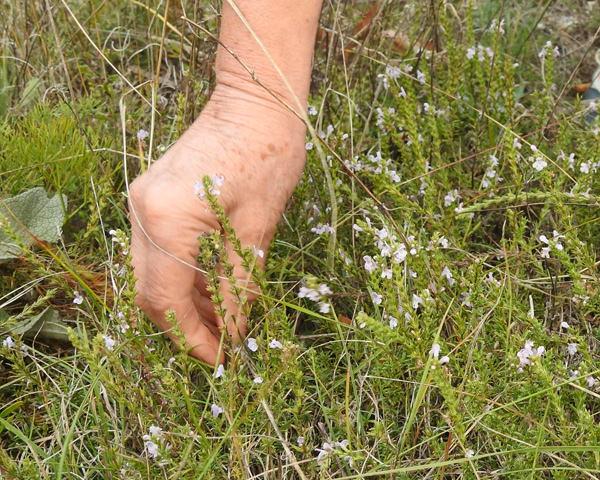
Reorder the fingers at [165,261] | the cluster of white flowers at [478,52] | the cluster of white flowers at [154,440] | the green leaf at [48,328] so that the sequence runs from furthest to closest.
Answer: the cluster of white flowers at [478,52]
the green leaf at [48,328]
the fingers at [165,261]
the cluster of white flowers at [154,440]

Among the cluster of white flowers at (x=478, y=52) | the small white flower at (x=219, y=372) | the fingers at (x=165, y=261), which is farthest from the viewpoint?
the cluster of white flowers at (x=478, y=52)

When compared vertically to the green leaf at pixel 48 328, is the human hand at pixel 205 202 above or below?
above

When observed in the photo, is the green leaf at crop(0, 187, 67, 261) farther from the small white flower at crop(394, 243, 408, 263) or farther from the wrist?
the small white flower at crop(394, 243, 408, 263)

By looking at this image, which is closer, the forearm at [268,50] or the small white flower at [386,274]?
the small white flower at [386,274]

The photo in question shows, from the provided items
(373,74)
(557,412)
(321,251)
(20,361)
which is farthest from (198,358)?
(373,74)

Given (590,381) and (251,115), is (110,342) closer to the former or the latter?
(251,115)

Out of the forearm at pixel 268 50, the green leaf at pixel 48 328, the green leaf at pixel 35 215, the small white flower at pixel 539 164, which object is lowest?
the green leaf at pixel 48 328

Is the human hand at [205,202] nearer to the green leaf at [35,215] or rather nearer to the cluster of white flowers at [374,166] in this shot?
the cluster of white flowers at [374,166]

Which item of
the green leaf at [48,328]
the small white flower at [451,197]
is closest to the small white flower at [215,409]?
the green leaf at [48,328]
